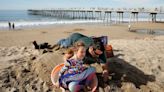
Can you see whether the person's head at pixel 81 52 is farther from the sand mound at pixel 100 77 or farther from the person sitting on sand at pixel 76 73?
the sand mound at pixel 100 77

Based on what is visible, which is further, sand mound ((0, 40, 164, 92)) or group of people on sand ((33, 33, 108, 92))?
sand mound ((0, 40, 164, 92))

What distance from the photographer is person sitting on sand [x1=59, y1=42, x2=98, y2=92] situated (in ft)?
15.7

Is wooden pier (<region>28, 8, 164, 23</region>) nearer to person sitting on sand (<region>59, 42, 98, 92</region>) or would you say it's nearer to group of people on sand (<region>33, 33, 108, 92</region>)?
group of people on sand (<region>33, 33, 108, 92</region>)

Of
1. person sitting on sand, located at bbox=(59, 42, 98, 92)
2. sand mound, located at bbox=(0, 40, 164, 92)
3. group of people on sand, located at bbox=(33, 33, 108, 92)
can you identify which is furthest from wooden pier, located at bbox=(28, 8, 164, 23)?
person sitting on sand, located at bbox=(59, 42, 98, 92)

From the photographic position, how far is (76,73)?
4844mm

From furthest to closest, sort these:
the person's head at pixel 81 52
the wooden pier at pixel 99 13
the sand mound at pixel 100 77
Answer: the wooden pier at pixel 99 13, the sand mound at pixel 100 77, the person's head at pixel 81 52

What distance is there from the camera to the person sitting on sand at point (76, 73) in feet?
15.7

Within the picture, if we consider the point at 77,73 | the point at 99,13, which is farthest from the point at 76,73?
the point at 99,13

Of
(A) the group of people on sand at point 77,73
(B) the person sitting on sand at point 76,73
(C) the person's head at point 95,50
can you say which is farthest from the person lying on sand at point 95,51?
(B) the person sitting on sand at point 76,73

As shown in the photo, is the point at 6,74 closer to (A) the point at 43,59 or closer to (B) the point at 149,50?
(A) the point at 43,59

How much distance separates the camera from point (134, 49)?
9031 millimetres

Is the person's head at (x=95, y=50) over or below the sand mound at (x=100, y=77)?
over

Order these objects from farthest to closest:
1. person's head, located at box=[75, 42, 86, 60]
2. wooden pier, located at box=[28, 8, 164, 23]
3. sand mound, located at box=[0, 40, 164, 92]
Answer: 1. wooden pier, located at box=[28, 8, 164, 23]
2. sand mound, located at box=[0, 40, 164, 92]
3. person's head, located at box=[75, 42, 86, 60]

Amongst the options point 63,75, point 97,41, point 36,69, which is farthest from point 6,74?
point 97,41
